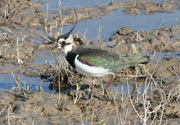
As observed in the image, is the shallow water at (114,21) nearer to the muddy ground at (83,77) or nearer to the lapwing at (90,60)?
the muddy ground at (83,77)

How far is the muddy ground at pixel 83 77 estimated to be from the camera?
253 inches

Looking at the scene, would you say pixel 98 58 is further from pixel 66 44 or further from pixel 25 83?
pixel 25 83

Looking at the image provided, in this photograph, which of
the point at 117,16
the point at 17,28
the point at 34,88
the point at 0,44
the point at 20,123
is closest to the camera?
the point at 20,123

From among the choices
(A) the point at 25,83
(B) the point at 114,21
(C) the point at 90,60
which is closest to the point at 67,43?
(C) the point at 90,60

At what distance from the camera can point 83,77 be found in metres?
7.82

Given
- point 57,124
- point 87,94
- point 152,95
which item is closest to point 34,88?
point 87,94

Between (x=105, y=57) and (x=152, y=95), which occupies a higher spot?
(x=105, y=57)

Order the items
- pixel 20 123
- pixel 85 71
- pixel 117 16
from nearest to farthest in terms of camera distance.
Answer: pixel 20 123 → pixel 85 71 → pixel 117 16

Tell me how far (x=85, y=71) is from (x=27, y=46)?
99.7 inches

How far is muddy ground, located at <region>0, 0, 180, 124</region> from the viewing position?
6426 mm

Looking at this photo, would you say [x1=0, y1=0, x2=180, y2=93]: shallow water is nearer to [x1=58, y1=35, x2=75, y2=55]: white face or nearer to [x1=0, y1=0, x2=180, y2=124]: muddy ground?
[x1=0, y1=0, x2=180, y2=124]: muddy ground

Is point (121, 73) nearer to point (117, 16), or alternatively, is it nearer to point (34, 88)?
point (34, 88)

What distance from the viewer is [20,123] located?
20.0ft

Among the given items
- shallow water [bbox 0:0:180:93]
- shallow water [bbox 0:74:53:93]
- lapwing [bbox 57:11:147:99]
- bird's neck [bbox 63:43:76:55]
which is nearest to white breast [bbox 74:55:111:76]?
lapwing [bbox 57:11:147:99]
